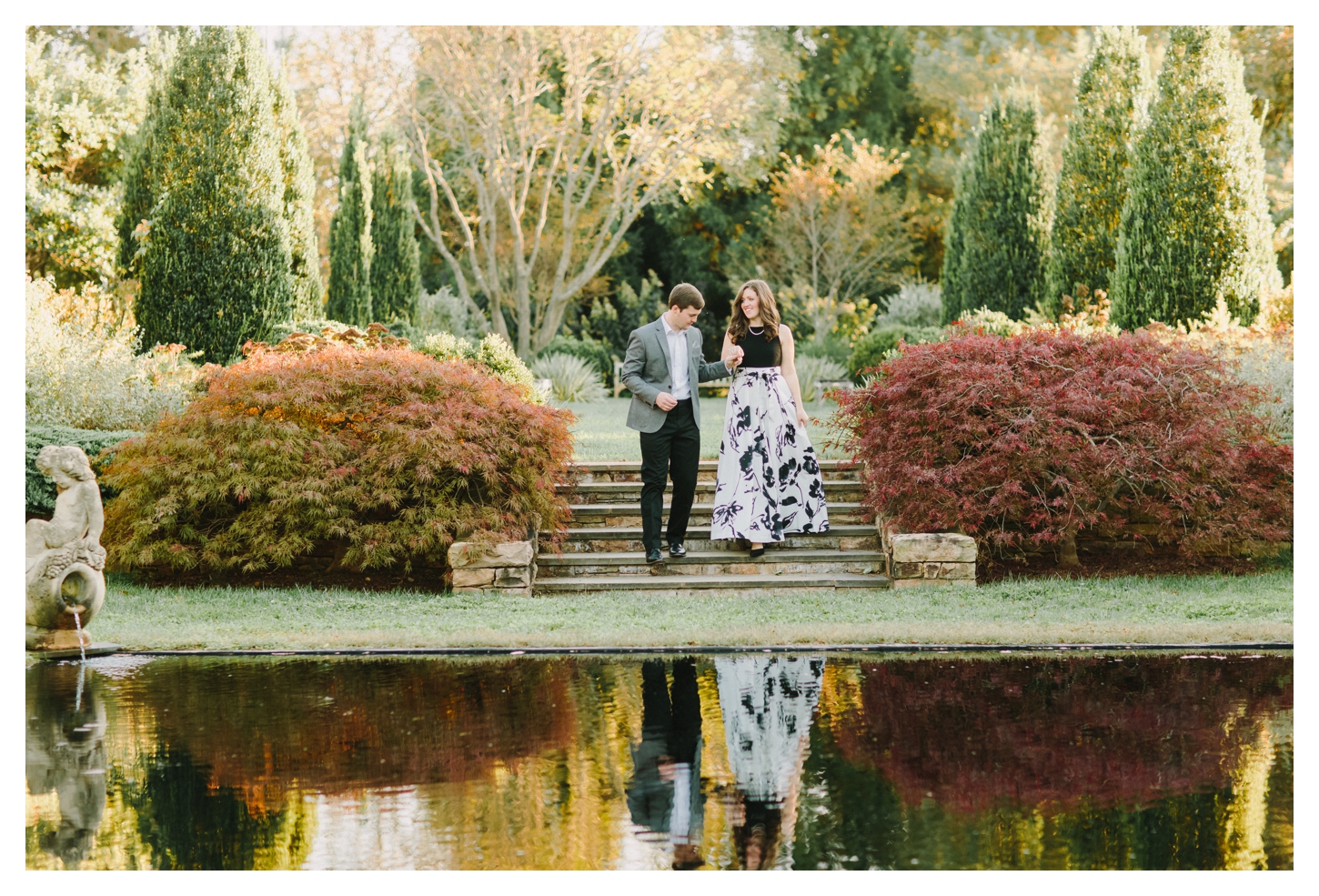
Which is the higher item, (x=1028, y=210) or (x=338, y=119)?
(x=338, y=119)

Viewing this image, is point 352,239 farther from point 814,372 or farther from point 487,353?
point 814,372

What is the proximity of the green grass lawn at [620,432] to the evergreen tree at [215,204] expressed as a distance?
13.5 feet

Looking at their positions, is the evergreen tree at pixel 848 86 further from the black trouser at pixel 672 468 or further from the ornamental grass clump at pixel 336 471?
the black trouser at pixel 672 468

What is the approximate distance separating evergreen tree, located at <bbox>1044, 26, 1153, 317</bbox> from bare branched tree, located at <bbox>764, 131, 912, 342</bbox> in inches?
391

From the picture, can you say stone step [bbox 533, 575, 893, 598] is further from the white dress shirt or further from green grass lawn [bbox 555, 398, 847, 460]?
green grass lawn [bbox 555, 398, 847, 460]

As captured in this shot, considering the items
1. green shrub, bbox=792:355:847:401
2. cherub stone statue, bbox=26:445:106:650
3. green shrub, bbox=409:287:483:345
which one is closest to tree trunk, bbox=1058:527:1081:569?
cherub stone statue, bbox=26:445:106:650

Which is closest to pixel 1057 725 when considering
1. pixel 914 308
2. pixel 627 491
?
pixel 627 491

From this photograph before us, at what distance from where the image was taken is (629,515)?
9.66 m

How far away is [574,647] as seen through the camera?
657 cm

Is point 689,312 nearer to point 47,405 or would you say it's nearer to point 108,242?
point 47,405

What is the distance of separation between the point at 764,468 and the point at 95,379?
6948 millimetres

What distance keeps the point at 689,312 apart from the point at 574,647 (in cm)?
274
